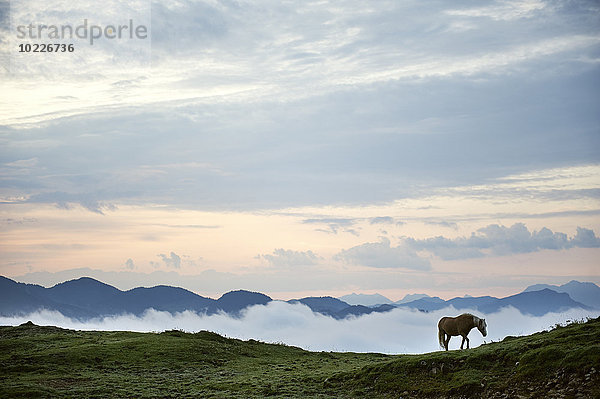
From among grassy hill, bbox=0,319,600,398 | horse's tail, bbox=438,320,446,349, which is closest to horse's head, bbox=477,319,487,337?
grassy hill, bbox=0,319,600,398

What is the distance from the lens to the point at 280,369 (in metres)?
45.2

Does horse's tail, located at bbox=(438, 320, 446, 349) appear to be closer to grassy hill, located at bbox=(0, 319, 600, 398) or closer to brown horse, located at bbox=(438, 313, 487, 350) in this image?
brown horse, located at bbox=(438, 313, 487, 350)

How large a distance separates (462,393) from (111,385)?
2369 centimetres

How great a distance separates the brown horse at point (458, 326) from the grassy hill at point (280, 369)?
3.03m

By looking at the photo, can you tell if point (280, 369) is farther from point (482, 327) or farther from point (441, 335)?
point (482, 327)

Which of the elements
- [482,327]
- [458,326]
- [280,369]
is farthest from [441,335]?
[280,369]

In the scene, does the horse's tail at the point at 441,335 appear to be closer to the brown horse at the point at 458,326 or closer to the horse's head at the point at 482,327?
the brown horse at the point at 458,326

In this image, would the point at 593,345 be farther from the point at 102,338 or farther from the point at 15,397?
the point at 102,338

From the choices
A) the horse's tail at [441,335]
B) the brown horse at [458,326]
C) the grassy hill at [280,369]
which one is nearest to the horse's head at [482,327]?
the brown horse at [458,326]

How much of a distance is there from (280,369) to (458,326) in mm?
15264

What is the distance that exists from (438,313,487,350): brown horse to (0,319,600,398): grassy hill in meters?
3.03

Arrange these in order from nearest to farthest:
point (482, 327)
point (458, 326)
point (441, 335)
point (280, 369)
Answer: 1. point (482, 327)
2. point (458, 326)
3. point (441, 335)
4. point (280, 369)

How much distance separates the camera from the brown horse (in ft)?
131

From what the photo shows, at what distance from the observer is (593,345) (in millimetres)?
28484
